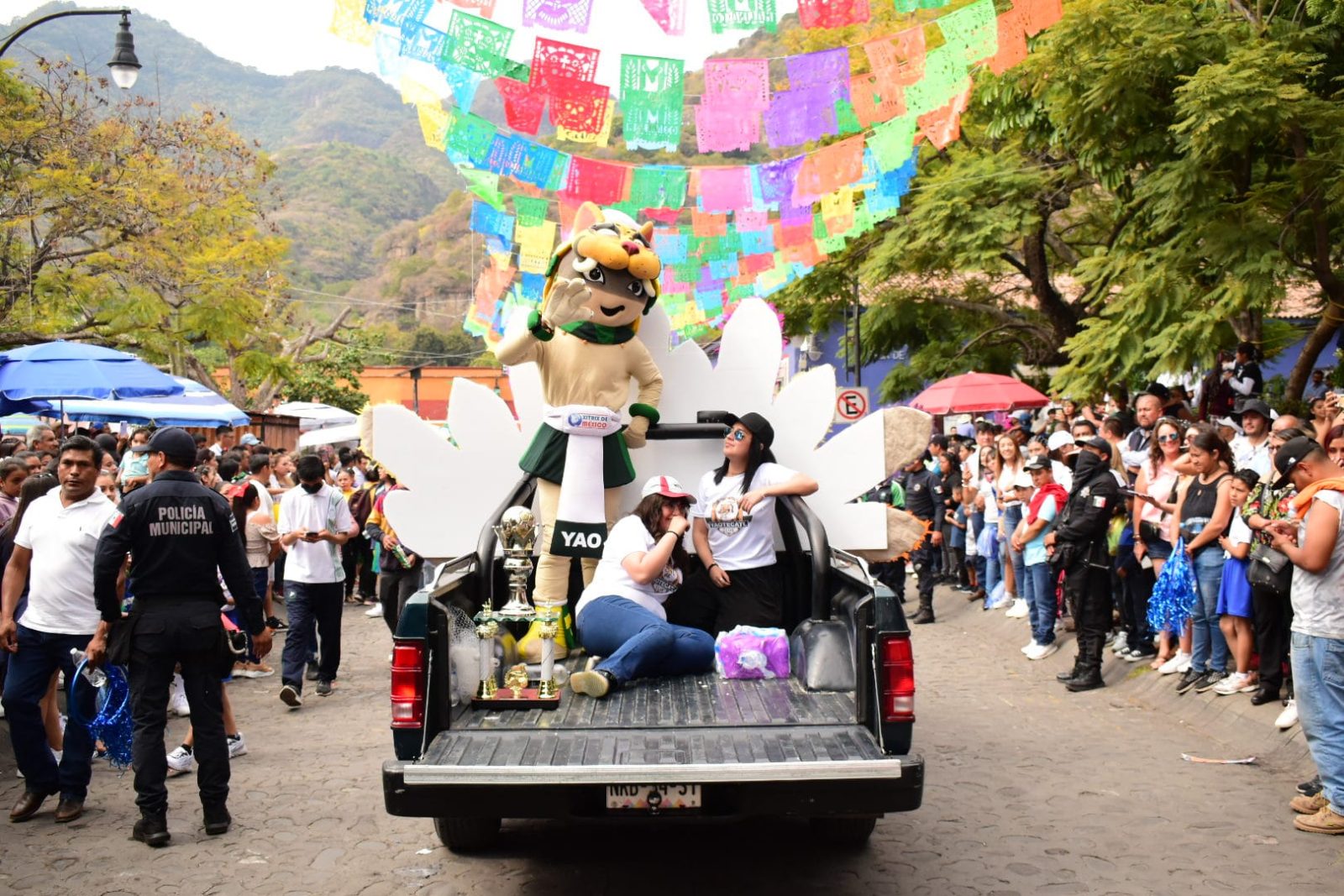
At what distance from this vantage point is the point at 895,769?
4324mm

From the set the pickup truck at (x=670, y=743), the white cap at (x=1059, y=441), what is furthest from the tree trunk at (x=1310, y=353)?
the pickup truck at (x=670, y=743)

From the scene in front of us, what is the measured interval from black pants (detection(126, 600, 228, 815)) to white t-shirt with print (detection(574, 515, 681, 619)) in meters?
1.80

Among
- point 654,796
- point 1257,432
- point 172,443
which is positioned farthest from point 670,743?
point 1257,432

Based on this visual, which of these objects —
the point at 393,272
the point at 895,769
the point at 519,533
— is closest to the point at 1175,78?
the point at 519,533

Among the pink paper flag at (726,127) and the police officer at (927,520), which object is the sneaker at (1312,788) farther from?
the police officer at (927,520)

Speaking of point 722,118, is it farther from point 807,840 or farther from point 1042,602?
point 807,840

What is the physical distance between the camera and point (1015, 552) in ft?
38.2

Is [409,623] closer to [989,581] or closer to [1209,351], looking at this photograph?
[1209,351]

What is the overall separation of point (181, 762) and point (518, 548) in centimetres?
298

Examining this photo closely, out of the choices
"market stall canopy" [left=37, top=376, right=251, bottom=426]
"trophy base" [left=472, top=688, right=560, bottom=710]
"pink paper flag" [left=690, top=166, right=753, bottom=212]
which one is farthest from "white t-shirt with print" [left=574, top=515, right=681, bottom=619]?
"market stall canopy" [left=37, top=376, right=251, bottom=426]

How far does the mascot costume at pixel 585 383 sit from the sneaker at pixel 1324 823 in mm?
3722

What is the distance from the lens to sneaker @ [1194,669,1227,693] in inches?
336

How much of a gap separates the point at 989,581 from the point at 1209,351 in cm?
385

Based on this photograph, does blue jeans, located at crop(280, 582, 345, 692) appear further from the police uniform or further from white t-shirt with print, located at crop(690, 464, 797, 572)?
the police uniform
